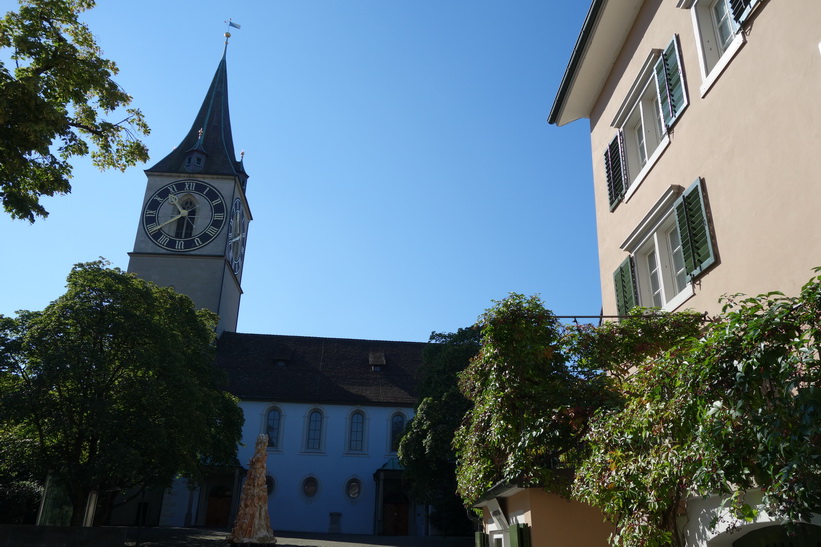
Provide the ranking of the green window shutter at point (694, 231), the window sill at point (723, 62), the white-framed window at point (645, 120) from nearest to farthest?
the window sill at point (723, 62), the green window shutter at point (694, 231), the white-framed window at point (645, 120)

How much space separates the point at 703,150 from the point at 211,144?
47014mm

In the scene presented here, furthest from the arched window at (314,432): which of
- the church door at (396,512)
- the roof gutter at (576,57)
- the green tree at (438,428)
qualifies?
the roof gutter at (576,57)

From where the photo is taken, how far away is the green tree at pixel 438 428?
2891 centimetres

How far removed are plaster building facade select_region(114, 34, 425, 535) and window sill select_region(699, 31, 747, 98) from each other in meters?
33.8

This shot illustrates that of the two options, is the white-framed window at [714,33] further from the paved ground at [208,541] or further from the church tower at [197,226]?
the church tower at [197,226]

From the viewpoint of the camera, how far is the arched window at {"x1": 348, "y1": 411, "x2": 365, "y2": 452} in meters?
41.3

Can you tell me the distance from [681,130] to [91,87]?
8.28 m

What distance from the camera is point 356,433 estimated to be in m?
41.7

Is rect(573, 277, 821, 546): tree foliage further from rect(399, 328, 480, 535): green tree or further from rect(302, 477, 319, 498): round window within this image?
rect(302, 477, 319, 498): round window

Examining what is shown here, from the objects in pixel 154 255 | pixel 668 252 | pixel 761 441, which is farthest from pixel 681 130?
pixel 154 255

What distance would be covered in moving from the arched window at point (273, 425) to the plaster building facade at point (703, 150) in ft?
105

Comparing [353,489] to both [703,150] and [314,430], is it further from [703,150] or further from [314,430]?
[703,150]

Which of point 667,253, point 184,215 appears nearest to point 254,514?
point 667,253

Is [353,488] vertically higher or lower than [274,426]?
lower
